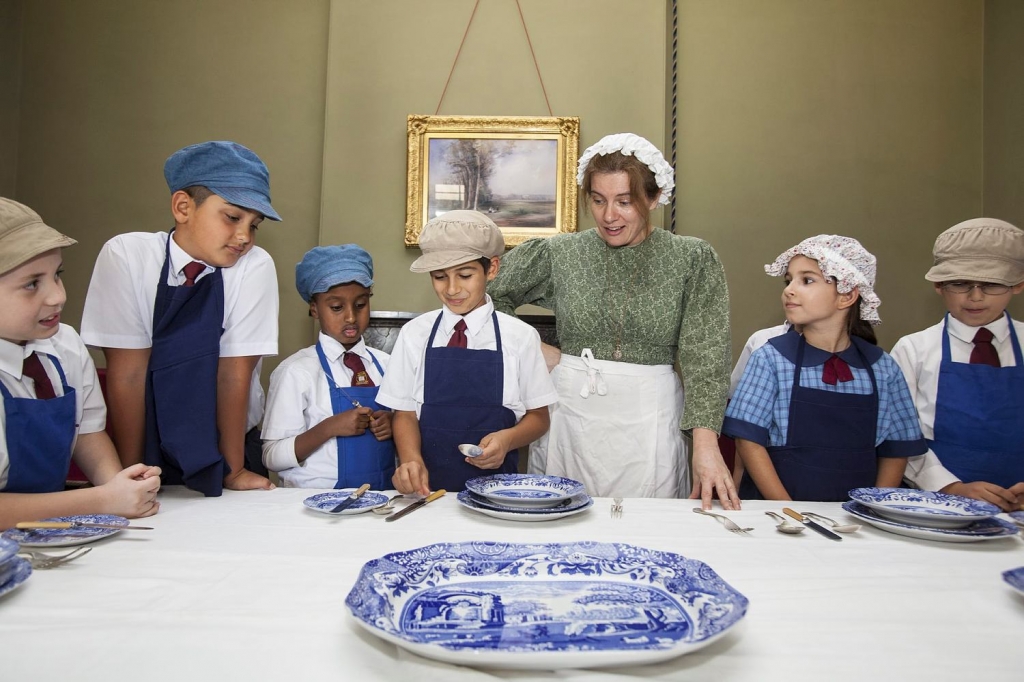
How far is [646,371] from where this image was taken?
2352 millimetres

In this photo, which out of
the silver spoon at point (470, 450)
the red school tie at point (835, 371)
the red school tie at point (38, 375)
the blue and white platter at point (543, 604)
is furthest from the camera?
the red school tie at point (835, 371)

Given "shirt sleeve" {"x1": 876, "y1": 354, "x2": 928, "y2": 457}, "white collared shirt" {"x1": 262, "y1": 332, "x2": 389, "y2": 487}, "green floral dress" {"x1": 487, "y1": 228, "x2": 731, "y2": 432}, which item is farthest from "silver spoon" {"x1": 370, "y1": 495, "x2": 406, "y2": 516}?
"shirt sleeve" {"x1": 876, "y1": 354, "x2": 928, "y2": 457}

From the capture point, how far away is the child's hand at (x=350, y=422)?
2.31m

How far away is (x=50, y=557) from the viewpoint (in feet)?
3.53

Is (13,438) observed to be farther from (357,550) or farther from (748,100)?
(748,100)

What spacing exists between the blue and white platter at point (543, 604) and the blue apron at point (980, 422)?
61.1 inches

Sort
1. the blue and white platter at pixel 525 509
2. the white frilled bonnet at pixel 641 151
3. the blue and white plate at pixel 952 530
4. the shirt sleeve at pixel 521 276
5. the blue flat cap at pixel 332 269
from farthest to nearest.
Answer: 1. the blue flat cap at pixel 332 269
2. the shirt sleeve at pixel 521 276
3. the white frilled bonnet at pixel 641 151
4. the blue and white platter at pixel 525 509
5. the blue and white plate at pixel 952 530

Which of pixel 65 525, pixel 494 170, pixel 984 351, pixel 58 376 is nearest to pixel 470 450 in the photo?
pixel 65 525

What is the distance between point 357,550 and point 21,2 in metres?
5.35

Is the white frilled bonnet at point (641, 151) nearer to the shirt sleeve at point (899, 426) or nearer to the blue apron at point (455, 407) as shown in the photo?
the blue apron at point (455, 407)

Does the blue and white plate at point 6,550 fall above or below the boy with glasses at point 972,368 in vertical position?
below

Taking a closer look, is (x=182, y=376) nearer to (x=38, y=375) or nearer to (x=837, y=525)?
(x=38, y=375)

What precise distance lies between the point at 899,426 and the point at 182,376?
202cm

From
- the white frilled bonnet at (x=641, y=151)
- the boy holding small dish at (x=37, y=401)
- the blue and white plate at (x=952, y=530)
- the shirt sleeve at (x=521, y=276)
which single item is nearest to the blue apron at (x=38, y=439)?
the boy holding small dish at (x=37, y=401)
